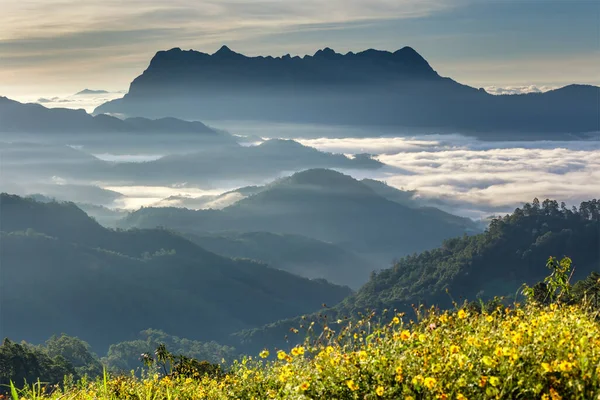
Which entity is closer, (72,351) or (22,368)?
(22,368)

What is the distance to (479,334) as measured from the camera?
28.8 ft

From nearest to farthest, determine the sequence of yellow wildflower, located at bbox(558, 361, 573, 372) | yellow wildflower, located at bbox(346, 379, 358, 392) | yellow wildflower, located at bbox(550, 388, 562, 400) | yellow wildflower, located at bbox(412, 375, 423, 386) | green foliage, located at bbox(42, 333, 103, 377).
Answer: yellow wildflower, located at bbox(558, 361, 573, 372)
yellow wildflower, located at bbox(550, 388, 562, 400)
yellow wildflower, located at bbox(412, 375, 423, 386)
yellow wildflower, located at bbox(346, 379, 358, 392)
green foliage, located at bbox(42, 333, 103, 377)

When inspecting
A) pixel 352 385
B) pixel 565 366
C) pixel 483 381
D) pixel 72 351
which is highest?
pixel 565 366

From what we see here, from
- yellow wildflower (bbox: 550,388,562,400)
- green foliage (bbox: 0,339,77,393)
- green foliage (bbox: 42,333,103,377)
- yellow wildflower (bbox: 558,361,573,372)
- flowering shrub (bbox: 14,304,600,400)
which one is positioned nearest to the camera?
yellow wildflower (bbox: 558,361,573,372)

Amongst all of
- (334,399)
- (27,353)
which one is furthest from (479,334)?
(27,353)

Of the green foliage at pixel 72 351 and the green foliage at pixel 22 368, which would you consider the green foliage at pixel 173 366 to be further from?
the green foliage at pixel 72 351

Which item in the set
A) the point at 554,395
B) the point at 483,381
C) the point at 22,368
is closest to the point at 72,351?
the point at 22,368

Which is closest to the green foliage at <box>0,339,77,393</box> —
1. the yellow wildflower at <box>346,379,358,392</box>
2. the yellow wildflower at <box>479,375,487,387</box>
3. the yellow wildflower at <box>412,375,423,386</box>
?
the yellow wildflower at <box>346,379,358,392</box>

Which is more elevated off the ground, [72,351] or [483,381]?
[483,381]

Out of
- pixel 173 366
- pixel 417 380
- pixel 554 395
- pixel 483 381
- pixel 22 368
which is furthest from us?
pixel 22 368

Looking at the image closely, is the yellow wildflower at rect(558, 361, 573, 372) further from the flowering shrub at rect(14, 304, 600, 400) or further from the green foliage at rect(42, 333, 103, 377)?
the green foliage at rect(42, 333, 103, 377)

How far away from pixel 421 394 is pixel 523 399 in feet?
3.50

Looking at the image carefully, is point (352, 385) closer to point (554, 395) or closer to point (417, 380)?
point (417, 380)

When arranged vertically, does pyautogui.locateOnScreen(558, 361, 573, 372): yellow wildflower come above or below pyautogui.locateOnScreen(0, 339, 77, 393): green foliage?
above
